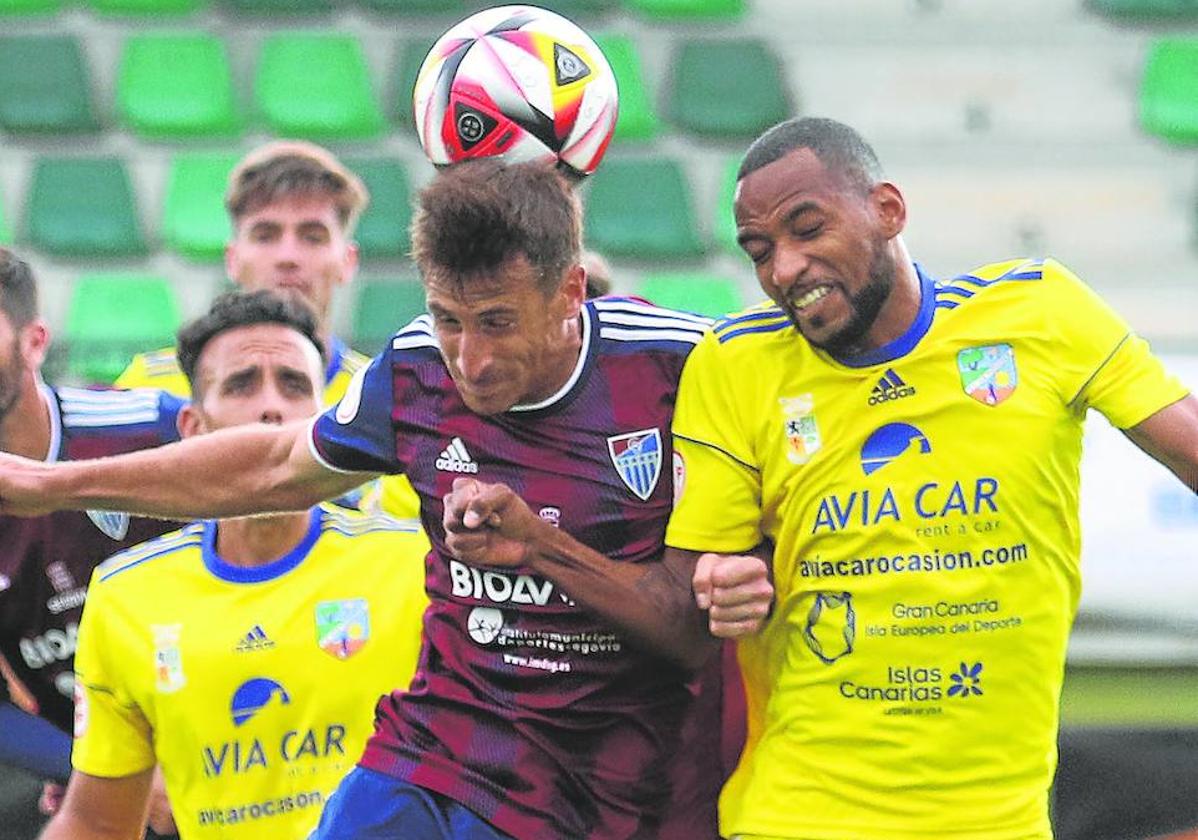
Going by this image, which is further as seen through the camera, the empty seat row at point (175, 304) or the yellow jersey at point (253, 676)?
the empty seat row at point (175, 304)

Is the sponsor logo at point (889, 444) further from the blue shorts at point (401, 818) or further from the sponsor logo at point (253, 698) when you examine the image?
the sponsor logo at point (253, 698)

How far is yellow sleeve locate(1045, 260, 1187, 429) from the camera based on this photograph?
3311 mm

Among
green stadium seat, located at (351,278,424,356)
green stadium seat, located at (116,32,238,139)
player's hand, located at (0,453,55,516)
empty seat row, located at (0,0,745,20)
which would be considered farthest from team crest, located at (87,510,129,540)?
empty seat row, located at (0,0,745,20)

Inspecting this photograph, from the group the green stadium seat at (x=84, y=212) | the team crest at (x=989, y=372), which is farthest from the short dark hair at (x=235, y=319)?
the green stadium seat at (x=84, y=212)

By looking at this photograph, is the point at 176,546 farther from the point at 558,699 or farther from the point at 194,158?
the point at 194,158

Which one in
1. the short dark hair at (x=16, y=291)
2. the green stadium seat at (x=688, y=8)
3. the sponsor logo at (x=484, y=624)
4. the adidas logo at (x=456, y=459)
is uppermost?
the green stadium seat at (x=688, y=8)

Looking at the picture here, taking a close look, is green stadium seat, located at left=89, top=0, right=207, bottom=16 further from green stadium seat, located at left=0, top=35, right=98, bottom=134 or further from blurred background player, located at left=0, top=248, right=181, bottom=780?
blurred background player, located at left=0, top=248, right=181, bottom=780

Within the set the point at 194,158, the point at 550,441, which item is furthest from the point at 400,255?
the point at 550,441

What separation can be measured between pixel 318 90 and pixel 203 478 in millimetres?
5784

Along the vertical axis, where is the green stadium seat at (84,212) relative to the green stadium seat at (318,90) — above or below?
below

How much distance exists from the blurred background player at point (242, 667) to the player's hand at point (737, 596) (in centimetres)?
106

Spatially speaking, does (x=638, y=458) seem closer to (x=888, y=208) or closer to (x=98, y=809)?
(x=888, y=208)

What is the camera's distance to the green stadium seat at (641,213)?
8906mm

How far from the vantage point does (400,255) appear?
29.1 feet
